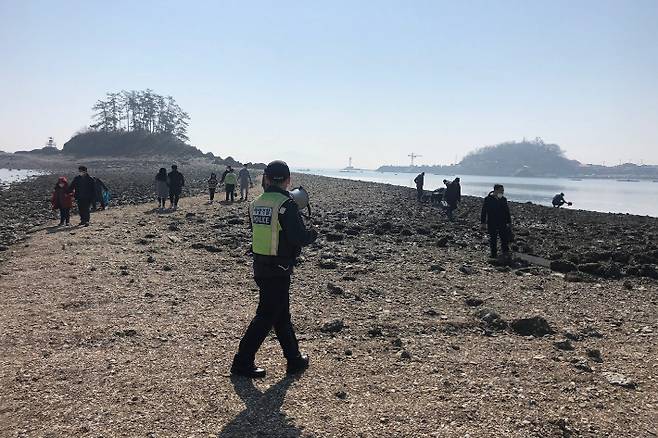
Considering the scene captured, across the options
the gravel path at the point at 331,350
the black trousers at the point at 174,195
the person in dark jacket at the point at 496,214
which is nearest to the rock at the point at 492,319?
the gravel path at the point at 331,350

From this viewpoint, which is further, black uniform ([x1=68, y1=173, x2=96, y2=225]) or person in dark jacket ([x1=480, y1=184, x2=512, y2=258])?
black uniform ([x1=68, y1=173, x2=96, y2=225])

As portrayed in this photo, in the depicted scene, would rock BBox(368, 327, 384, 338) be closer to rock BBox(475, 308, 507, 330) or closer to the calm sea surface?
rock BBox(475, 308, 507, 330)

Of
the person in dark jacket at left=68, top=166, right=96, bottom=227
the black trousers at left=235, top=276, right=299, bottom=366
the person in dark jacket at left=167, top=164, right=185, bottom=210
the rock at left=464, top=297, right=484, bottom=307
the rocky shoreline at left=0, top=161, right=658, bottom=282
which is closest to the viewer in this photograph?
the black trousers at left=235, top=276, right=299, bottom=366

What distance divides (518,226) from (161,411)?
817 inches

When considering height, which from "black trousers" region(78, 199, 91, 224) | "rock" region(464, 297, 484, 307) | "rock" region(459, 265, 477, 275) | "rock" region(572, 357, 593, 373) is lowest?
"rock" region(572, 357, 593, 373)

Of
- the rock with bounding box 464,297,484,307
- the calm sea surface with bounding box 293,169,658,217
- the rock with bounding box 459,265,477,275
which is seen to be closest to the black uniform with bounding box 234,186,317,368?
the rock with bounding box 464,297,484,307

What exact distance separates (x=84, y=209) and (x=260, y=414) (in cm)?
1515

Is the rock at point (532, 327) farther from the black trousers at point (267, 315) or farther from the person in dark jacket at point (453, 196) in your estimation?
the person in dark jacket at point (453, 196)

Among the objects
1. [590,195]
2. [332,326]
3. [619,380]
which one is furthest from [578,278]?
[590,195]

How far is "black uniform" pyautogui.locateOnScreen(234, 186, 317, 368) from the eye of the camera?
5.16 meters

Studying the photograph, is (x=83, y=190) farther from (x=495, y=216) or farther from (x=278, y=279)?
(x=278, y=279)

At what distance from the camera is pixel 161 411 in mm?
4723

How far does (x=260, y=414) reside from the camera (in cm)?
469

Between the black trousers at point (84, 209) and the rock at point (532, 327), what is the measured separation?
15.0 m
